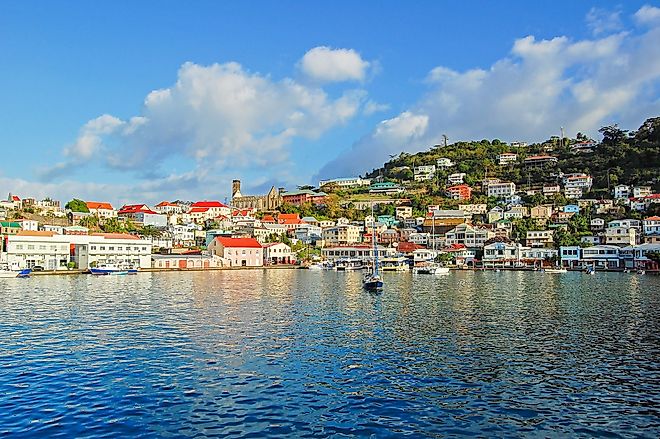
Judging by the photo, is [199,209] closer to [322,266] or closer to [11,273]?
[322,266]

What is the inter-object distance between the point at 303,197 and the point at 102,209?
44.3 m

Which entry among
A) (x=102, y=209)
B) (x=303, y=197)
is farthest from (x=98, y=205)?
(x=303, y=197)

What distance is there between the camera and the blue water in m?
10.3

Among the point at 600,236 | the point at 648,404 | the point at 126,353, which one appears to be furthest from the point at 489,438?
the point at 600,236

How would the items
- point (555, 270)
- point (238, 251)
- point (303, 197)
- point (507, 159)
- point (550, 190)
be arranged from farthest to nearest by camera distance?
point (507, 159) < point (303, 197) < point (550, 190) < point (238, 251) < point (555, 270)

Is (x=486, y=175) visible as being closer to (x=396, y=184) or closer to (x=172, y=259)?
(x=396, y=184)

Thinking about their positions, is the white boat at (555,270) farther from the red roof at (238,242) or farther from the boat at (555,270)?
the red roof at (238,242)

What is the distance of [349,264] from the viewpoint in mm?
81125

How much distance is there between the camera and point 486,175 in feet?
411

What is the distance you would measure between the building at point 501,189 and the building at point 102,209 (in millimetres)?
74286

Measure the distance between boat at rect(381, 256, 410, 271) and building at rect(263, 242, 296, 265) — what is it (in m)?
15.1

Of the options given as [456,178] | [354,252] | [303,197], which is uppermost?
[456,178]

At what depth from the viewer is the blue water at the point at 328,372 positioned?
10.3 meters

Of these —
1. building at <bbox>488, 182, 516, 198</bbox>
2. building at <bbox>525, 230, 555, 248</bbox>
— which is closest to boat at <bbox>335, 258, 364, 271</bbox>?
building at <bbox>525, 230, 555, 248</bbox>
